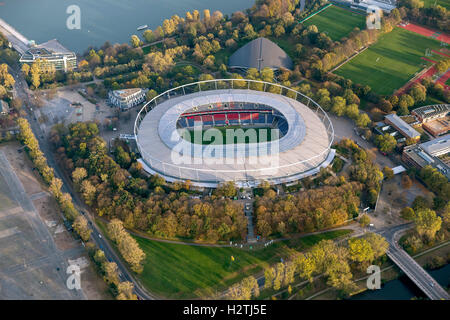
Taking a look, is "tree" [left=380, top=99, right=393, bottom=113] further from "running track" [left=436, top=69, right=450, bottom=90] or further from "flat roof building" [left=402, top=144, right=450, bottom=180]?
"running track" [left=436, top=69, right=450, bottom=90]

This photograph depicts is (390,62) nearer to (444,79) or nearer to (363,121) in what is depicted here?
(444,79)

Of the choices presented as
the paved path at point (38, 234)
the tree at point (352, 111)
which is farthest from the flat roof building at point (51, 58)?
the tree at point (352, 111)

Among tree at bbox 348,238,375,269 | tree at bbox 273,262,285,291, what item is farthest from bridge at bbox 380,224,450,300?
tree at bbox 273,262,285,291

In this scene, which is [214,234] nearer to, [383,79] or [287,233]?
[287,233]

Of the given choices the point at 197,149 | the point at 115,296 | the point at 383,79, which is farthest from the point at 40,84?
the point at 383,79

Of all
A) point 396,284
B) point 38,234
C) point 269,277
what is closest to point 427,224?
point 396,284

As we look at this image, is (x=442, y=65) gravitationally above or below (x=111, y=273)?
above
